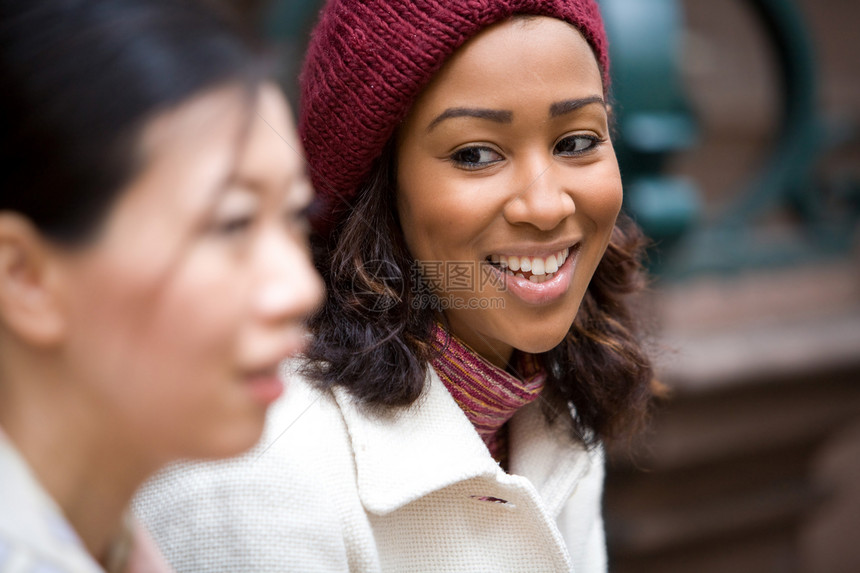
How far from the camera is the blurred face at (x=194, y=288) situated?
2.62 feet

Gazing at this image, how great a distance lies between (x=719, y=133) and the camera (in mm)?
5523

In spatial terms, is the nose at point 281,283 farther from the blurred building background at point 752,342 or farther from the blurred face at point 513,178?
the blurred building background at point 752,342

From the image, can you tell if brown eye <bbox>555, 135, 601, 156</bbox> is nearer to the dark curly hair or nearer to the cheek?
the cheek

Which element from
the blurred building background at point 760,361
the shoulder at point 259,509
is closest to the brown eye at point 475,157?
the shoulder at point 259,509

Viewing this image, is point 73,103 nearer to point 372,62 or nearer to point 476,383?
point 372,62

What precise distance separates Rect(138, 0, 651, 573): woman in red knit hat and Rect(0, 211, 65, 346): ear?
0.53m

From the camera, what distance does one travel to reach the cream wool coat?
1257 millimetres

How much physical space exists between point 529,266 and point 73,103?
0.79 m

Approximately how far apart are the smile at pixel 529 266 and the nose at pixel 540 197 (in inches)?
2.4

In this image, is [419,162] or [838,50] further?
[838,50]

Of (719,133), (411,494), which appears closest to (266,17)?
(411,494)

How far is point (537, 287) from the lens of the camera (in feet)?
4.55

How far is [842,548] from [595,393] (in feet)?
14.6

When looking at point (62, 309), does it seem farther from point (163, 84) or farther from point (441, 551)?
point (441, 551)
